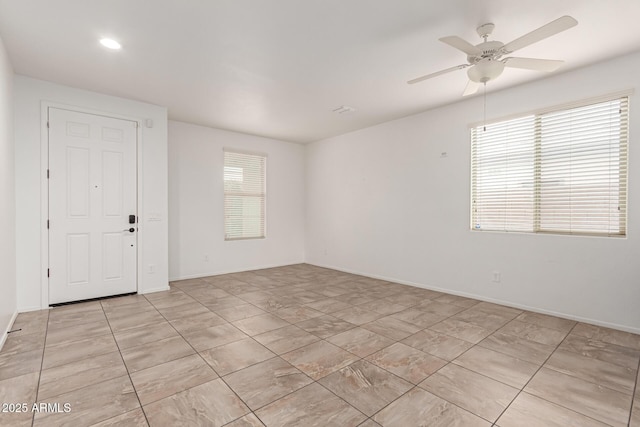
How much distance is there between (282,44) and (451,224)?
3265mm

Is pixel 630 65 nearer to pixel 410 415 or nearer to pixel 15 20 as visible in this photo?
pixel 410 415

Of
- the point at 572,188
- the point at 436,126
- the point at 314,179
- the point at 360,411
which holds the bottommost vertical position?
the point at 360,411

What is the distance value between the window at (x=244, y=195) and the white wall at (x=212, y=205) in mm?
122

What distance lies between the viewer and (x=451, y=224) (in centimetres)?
440

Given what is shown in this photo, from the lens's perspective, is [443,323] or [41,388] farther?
[443,323]

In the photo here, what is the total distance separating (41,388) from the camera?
2.03 meters

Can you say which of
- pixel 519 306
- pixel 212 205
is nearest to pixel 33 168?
pixel 212 205

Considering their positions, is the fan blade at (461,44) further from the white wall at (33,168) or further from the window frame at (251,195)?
the window frame at (251,195)

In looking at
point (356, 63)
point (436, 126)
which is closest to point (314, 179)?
point (436, 126)

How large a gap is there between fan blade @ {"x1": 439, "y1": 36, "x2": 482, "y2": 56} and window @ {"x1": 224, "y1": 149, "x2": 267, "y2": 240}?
4.49 m

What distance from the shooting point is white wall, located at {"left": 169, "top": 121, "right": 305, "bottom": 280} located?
17.0 ft

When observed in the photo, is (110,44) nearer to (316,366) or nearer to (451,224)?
(316,366)

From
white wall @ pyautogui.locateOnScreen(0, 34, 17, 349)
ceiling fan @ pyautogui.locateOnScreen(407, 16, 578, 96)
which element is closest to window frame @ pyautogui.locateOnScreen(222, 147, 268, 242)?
white wall @ pyautogui.locateOnScreen(0, 34, 17, 349)

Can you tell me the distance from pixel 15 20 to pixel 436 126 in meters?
4.72
